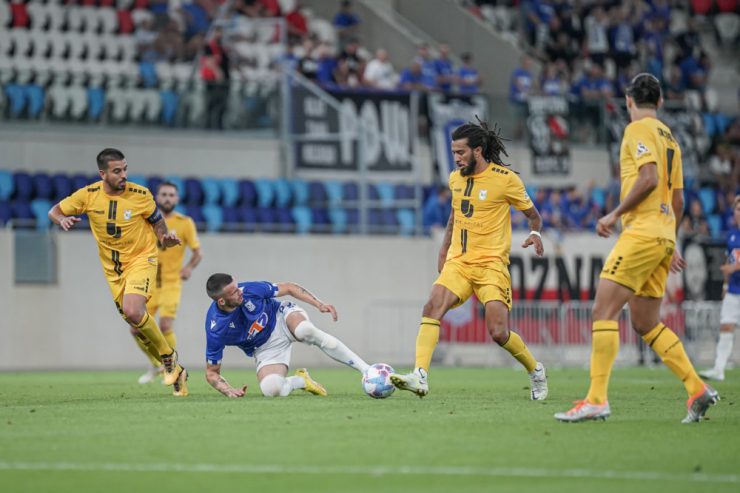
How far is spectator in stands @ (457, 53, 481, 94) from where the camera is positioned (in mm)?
30703

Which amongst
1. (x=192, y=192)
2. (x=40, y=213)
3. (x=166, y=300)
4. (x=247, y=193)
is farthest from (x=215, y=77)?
(x=166, y=300)

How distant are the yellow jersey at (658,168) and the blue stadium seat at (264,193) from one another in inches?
631

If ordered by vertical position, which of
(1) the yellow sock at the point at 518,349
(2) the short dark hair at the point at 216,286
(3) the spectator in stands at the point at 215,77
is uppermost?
(3) the spectator in stands at the point at 215,77

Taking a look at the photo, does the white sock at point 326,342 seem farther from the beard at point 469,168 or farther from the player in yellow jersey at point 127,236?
the beard at point 469,168

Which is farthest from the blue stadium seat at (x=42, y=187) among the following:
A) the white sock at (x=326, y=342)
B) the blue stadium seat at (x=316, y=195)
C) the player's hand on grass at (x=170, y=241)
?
the white sock at (x=326, y=342)

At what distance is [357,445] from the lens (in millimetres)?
8969

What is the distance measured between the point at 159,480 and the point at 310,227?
1855 centimetres

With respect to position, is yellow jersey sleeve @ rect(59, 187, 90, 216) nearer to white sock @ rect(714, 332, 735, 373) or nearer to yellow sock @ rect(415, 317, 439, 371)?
yellow sock @ rect(415, 317, 439, 371)

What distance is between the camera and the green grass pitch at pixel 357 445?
7465 millimetres

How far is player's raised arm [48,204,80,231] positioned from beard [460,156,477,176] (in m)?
3.81

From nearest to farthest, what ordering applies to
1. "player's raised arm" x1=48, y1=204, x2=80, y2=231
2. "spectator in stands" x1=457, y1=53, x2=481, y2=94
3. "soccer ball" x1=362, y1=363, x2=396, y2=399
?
"soccer ball" x1=362, y1=363, x2=396, y2=399
"player's raised arm" x1=48, y1=204, x2=80, y2=231
"spectator in stands" x1=457, y1=53, x2=481, y2=94

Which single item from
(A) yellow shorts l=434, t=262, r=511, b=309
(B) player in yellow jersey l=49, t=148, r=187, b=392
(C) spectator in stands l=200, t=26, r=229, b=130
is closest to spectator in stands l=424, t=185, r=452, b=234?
(C) spectator in stands l=200, t=26, r=229, b=130

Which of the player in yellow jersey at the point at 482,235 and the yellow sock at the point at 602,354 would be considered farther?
the player in yellow jersey at the point at 482,235

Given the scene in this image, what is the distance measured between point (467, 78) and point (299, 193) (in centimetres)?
639
